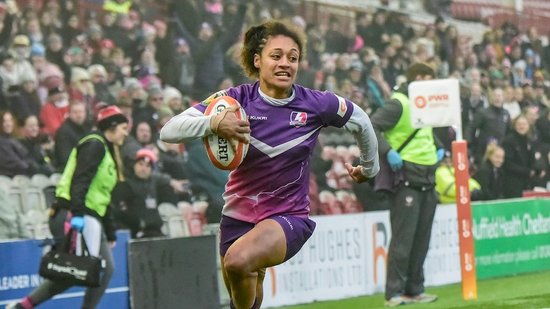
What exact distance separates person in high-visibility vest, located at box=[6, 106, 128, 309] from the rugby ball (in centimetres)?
471

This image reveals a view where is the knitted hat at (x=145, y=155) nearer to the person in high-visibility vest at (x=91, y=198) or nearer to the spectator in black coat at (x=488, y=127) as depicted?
the person in high-visibility vest at (x=91, y=198)

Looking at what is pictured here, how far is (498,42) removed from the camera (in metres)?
22.0

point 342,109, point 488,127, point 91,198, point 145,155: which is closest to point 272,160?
point 342,109

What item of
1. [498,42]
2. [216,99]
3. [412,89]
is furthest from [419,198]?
[498,42]

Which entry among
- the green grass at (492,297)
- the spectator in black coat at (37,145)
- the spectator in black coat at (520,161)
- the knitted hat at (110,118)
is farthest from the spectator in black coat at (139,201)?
the spectator in black coat at (520,161)

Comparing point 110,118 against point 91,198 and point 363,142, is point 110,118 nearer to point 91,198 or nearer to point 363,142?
point 91,198

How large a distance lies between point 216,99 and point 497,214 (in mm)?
10891

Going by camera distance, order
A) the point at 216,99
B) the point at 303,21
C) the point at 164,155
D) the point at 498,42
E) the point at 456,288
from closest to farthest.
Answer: the point at 216,99 → the point at 164,155 → the point at 456,288 → the point at 303,21 → the point at 498,42

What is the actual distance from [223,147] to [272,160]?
464mm

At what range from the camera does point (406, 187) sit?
1336 centimetres

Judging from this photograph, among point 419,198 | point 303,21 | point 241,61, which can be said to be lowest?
point 419,198

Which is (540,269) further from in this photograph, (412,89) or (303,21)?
(412,89)

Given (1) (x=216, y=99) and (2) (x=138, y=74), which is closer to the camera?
(1) (x=216, y=99)

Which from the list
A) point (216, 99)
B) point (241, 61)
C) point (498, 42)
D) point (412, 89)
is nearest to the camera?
point (216, 99)
